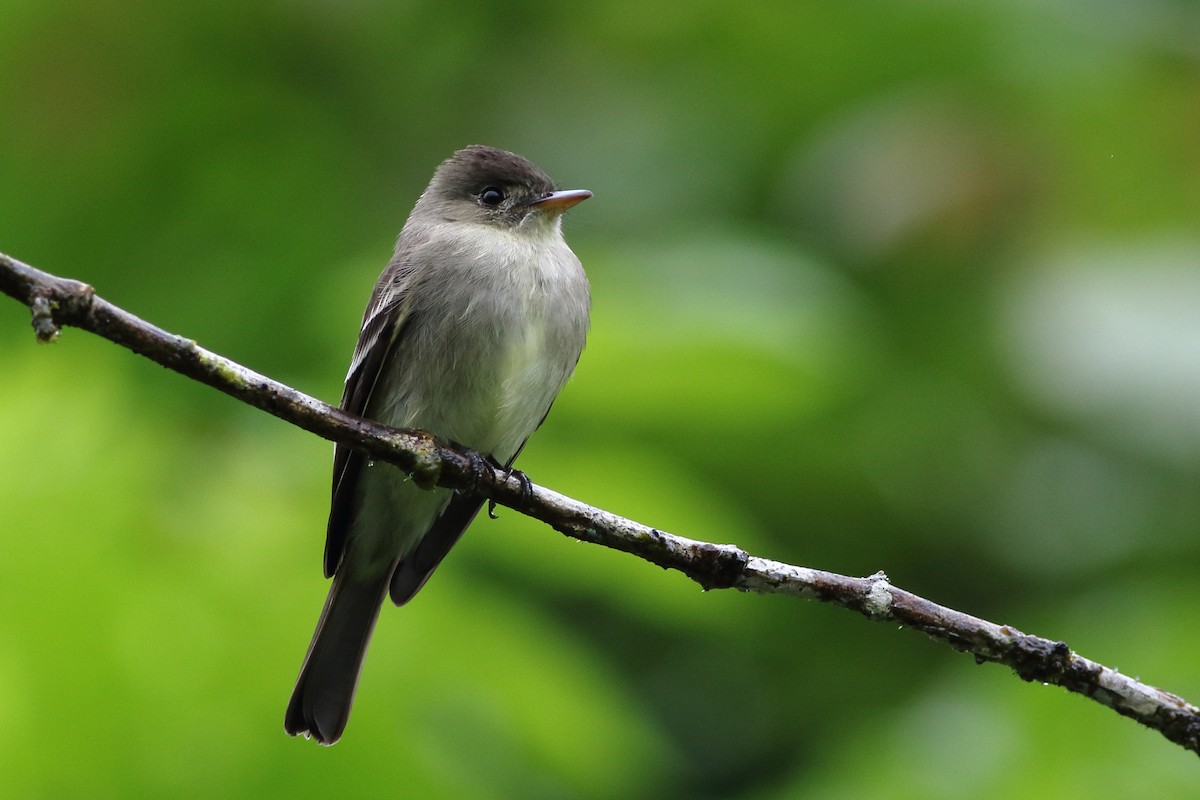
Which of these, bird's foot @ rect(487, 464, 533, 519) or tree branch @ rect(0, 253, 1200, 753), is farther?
bird's foot @ rect(487, 464, 533, 519)

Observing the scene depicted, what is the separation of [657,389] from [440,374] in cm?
58

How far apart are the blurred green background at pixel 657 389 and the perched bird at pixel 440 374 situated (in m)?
0.11

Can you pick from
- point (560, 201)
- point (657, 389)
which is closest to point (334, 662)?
point (657, 389)

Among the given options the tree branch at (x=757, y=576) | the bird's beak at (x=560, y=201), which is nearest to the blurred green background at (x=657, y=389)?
the bird's beak at (x=560, y=201)

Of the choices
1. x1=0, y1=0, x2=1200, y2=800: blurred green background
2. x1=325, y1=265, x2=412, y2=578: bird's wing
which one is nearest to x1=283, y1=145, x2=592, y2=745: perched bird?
x1=325, y1=265, x2=412, y2=578: bird's wing

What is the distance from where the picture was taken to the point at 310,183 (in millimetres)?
5207

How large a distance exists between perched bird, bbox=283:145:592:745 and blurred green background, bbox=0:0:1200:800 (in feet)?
0.36

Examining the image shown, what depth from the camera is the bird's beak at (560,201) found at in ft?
13.5

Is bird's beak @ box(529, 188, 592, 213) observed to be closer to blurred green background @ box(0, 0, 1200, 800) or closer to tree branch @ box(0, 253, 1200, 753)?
blurred green background @ box(0, 0, 1200, 800)

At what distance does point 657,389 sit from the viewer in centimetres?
399

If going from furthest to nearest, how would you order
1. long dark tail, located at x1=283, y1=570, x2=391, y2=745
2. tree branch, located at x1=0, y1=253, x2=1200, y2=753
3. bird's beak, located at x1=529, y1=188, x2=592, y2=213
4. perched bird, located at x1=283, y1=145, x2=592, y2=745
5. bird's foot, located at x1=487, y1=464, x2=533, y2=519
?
bird's beak, located at x1=529, y1=188, x2=592, y2=213, perched bird, located at x1=283, y1=145, x2=592, y2=745, long dark tail, located at x1=283, y1=570, x2=391, y2=745, bird's foot, located at x1=487, y1=464, x2=533, y2=519, tree branch, located at x1=0, y1=253, x2=1200, y2=753

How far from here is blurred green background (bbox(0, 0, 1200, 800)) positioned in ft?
10.9

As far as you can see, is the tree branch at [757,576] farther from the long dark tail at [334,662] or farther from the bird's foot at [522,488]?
the long dark tail at [334,662]

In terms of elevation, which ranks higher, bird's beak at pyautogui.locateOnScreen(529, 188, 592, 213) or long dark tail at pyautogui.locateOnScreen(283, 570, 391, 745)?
bird's beak at pyautogui.locateOnScreen(529, 188, 592, 213)
